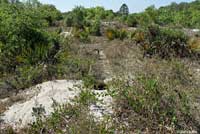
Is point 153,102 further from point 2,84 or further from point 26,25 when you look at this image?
point 26,25

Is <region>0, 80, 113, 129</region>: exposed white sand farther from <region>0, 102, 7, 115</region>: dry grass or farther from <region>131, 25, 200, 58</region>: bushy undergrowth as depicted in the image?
<region>131, 25, 200, 58</region>: bushy undergrowth

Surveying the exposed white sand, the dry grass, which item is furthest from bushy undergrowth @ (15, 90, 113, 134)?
the dry grass

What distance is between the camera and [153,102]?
6086mm

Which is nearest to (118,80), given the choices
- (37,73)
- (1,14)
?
(37,73)

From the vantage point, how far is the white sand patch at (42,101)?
6.72 metres

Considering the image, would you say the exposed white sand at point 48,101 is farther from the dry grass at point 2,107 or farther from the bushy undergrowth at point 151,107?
the bushy undergrowth at point 151,107

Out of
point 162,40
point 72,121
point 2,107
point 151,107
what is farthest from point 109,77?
point 162,40

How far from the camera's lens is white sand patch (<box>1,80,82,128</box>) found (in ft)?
22.1

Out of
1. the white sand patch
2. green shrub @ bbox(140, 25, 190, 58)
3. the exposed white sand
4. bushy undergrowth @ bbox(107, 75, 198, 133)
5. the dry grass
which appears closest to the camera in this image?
bushy undergrowth @ bbox(107, 75, 198, 133)

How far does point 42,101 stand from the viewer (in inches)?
282

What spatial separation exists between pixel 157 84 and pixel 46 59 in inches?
167

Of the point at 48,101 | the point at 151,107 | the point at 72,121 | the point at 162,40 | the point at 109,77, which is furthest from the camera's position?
the point at 162,40

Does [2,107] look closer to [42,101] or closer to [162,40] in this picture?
[42,101]

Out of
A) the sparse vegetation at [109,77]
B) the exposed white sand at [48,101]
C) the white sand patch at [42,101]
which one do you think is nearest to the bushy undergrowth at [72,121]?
the sparse vegetation at [109,77]
